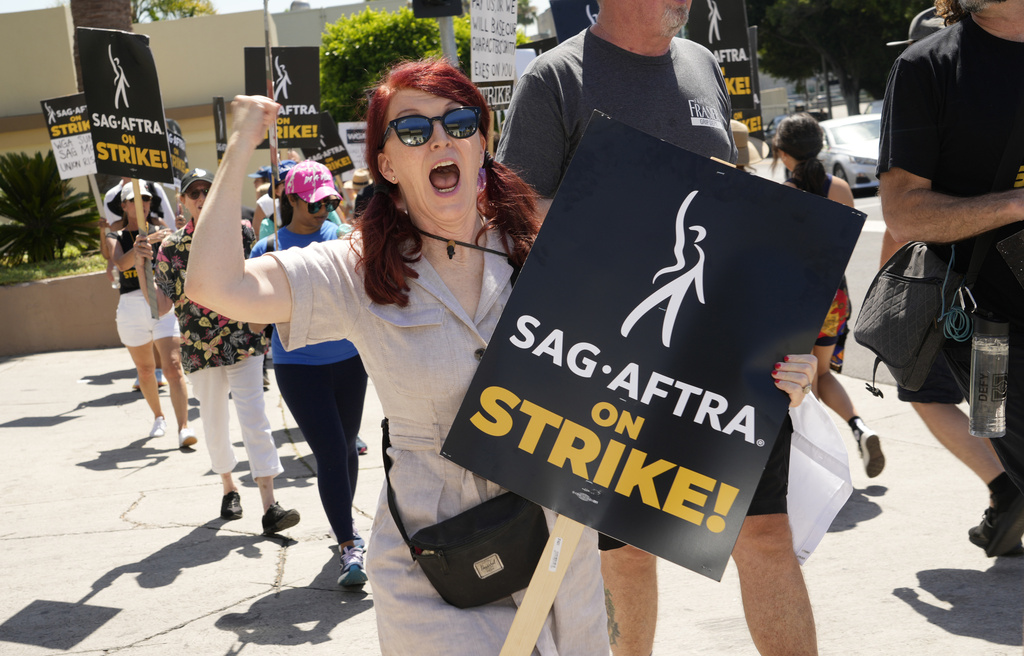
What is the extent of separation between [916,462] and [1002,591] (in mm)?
1948

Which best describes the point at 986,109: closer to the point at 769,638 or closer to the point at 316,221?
the point at 769,638

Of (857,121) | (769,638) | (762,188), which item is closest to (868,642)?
(769,638)

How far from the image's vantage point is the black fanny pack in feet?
7.39

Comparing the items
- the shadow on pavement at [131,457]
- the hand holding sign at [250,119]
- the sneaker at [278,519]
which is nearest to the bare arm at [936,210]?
the hand holding sign at [250,119]

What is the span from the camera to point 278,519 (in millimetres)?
5684

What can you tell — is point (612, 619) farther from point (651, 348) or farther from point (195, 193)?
point (195, 193)

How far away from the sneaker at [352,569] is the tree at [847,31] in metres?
41.0

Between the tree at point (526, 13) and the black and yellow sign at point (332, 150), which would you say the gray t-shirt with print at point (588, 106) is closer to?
the black and yellow sign at point (332, 150)

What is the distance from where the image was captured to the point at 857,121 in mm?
23406

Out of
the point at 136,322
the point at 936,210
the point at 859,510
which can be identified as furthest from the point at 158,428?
the point at 936,210

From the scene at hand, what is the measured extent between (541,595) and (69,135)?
38.6 ft

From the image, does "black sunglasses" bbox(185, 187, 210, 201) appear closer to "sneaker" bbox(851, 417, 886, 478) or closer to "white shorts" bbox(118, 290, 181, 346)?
"white shorts" bbox(118, 290, 181, 346)

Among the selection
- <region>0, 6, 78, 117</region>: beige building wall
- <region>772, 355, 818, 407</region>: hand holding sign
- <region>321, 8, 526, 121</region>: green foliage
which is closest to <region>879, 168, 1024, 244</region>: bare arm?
<region>772, 355, 818, 407</region>: hand holding sign

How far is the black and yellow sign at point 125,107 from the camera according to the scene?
6441 millimetres
